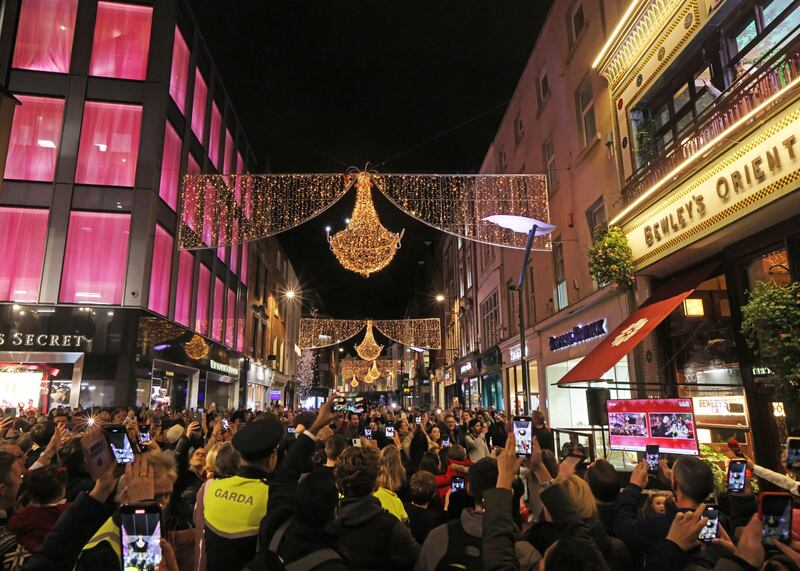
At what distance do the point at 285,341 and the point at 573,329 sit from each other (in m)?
49.4

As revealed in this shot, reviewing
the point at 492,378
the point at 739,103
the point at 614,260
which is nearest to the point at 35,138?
the point at 614,260

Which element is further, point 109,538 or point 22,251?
point 22,251

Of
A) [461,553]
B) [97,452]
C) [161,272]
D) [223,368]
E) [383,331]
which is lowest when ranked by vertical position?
[461,553]

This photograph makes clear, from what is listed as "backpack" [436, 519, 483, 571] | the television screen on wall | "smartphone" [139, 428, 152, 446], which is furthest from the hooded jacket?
the television screen on wall

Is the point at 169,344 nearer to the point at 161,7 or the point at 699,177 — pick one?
the point at 161,7

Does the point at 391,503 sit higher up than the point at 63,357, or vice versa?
the point at 63,357

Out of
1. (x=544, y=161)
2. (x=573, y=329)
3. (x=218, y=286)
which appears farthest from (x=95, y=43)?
Answer: (x=573, y=329)

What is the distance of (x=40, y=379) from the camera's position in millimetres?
20422

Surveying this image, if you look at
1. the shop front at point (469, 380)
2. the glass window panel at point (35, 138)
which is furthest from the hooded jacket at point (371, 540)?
the shop front at point (469, 380)

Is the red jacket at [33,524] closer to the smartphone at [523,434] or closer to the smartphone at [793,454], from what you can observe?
the smartphone at [523,434]

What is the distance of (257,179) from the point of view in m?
17.2

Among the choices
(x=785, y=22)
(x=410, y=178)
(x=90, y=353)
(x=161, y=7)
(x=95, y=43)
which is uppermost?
(x=161, y=7)

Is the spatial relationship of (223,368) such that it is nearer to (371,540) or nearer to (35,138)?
(35,138)

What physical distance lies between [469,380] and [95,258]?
1086 inches
